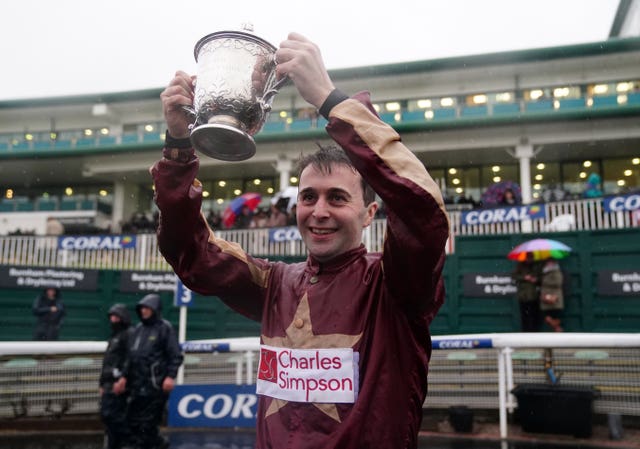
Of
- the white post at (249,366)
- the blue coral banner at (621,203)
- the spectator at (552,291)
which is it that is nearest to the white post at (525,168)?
the blue coral banner at (621,203)

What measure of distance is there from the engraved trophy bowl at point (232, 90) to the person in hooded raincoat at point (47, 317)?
11604 millimetres

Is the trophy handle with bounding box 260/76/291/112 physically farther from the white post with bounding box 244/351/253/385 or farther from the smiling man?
the white post with bounding box 244/351/253/385

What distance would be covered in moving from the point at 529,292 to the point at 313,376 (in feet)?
33.4

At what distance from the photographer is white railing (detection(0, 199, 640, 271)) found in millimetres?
12336

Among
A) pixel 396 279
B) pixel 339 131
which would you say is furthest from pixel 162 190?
pixel 396 279

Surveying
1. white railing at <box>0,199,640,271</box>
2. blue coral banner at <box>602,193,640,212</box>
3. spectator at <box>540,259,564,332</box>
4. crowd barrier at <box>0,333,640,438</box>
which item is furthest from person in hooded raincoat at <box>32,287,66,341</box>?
blue coral banner at <box>602,193,640,212</box>

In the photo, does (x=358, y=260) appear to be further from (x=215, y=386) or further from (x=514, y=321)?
(x=514, y=321)

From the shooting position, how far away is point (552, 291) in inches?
421

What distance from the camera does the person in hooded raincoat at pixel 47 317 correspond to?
38.6 feet

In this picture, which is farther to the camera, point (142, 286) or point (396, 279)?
point (142, 286)

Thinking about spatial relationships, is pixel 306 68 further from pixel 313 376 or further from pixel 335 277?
pixel 313 376

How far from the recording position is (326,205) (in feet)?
6.20

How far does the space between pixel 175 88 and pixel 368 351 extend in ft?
3.81

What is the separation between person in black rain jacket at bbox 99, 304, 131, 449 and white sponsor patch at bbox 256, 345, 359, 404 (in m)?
5.38
